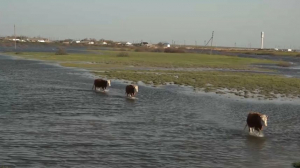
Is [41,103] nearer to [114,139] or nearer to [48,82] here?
[114,139]

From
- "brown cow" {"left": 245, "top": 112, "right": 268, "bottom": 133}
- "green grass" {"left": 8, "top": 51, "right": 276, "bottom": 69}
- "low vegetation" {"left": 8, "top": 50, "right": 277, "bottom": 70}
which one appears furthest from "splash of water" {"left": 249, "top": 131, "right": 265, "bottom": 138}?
"green grass" {"left": 8, "top": 51, "right": 276, "bottom": 69}

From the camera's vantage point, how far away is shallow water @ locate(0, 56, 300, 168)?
12836 millimetres

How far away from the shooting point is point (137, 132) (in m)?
16.4

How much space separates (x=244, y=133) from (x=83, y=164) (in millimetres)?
7934

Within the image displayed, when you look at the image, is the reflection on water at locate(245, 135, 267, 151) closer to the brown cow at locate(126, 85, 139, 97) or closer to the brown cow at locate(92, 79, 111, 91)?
the brown cow at locate(126, 85, 139, 97)

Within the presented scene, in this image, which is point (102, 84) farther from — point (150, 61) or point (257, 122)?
point (150, 61)

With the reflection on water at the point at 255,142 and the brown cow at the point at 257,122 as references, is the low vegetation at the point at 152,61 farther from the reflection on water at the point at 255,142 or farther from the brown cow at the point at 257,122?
the reflection on water at the point at 255,142

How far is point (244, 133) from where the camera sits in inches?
688

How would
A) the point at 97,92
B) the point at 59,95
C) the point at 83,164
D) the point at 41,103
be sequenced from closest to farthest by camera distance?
the point at 83,164
the point at 41,103
the point at 59,95
the point at 97,92

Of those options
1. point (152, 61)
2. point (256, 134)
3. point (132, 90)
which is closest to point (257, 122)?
point (256, 134)

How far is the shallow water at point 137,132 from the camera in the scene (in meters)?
12.8

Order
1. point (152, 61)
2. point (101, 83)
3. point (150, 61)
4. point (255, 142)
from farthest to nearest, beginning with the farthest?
point (152, 61) → point (150, 61) → point (101, 83) → point (255, 142)

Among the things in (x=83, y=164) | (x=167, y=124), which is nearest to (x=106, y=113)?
(x=167, y=124)

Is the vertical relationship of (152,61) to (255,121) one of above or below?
above
